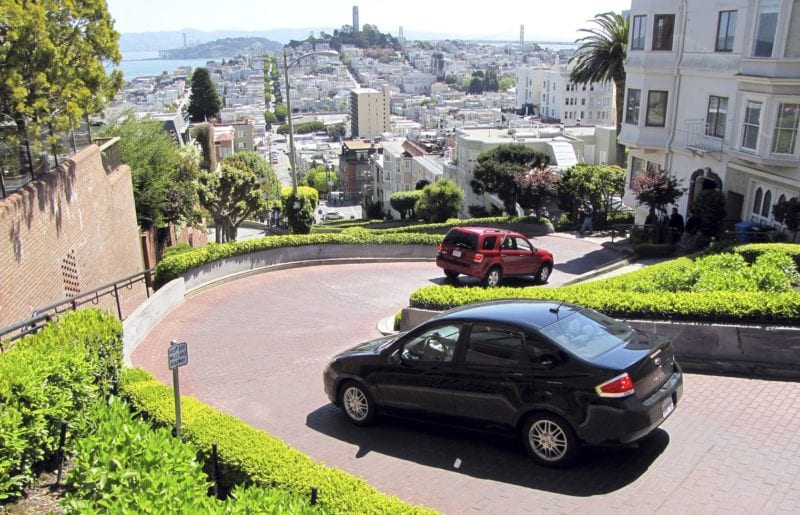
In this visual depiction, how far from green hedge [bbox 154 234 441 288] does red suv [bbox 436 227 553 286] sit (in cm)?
571

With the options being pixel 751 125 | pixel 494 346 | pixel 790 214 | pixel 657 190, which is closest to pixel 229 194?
pixel 657 190

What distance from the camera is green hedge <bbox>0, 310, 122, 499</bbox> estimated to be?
19.9 feet

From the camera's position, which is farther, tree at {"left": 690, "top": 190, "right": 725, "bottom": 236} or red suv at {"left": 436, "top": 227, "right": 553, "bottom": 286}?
tree at {"left": 690, "top": 190, "right": 725, "bottom": 236}

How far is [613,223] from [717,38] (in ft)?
29.4

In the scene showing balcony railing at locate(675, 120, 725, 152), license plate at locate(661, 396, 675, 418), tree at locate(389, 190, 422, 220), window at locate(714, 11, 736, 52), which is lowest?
tree at locate(389, 190, 422, 220)

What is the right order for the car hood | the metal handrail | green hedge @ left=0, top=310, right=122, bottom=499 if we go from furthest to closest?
the metal handrail
the car hood
green hedge @ left=0, top=310, right=122, bottom=499

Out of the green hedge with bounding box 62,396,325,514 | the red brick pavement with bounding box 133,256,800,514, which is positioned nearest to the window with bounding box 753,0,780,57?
the red brick pavement with bounding box 133,256,800,514

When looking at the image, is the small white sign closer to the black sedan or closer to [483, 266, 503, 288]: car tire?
the black sedan

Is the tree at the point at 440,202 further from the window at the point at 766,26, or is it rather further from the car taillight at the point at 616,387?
the car taillight at the point at 616,387

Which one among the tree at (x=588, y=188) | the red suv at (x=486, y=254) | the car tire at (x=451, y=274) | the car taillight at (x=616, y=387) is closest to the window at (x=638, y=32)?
the tree at (x=588, y=188)

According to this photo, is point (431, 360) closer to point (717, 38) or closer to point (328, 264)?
point (328, 264)

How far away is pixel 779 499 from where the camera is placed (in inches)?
231

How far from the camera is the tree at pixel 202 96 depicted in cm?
9944

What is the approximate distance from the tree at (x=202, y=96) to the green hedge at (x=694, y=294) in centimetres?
9601
